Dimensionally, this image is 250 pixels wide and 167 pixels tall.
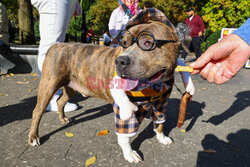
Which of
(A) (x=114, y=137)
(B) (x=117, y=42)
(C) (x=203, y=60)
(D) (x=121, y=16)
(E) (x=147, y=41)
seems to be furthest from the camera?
(D) (x=121, y=16)

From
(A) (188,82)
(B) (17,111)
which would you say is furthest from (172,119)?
(B) (17,111)

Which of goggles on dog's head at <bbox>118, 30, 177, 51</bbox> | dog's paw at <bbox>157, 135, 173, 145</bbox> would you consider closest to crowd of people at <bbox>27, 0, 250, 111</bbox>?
goggles on dog's head at <bbox>118, 30, 177, 51</bbox>

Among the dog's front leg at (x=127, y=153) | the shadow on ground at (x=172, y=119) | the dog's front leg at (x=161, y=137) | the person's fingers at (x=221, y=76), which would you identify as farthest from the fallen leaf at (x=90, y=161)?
the person's fingers at (x=221, y=76)

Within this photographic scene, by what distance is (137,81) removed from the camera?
1.77m

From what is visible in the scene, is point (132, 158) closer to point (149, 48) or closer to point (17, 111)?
point (149, 48)

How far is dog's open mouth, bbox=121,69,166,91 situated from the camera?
1.71 m

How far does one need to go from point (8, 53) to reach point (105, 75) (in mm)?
5426

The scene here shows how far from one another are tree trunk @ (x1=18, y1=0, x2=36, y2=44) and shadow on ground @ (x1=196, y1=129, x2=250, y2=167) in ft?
32.0

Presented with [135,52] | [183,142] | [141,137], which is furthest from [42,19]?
[183,142]

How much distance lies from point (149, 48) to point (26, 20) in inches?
383

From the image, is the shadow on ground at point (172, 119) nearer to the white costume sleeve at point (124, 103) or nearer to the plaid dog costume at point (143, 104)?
the plaid dog costume at point (143, 104)

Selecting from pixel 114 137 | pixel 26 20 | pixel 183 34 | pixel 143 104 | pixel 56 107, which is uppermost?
pixel 183 34

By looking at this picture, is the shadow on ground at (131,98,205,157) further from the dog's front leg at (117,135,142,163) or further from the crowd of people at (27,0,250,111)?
the crowd of people at (27,0,250,111)

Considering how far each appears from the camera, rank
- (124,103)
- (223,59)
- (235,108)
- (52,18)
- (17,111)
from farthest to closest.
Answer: (235,108), (17,111), (52,18), (223,59), (124,103)
